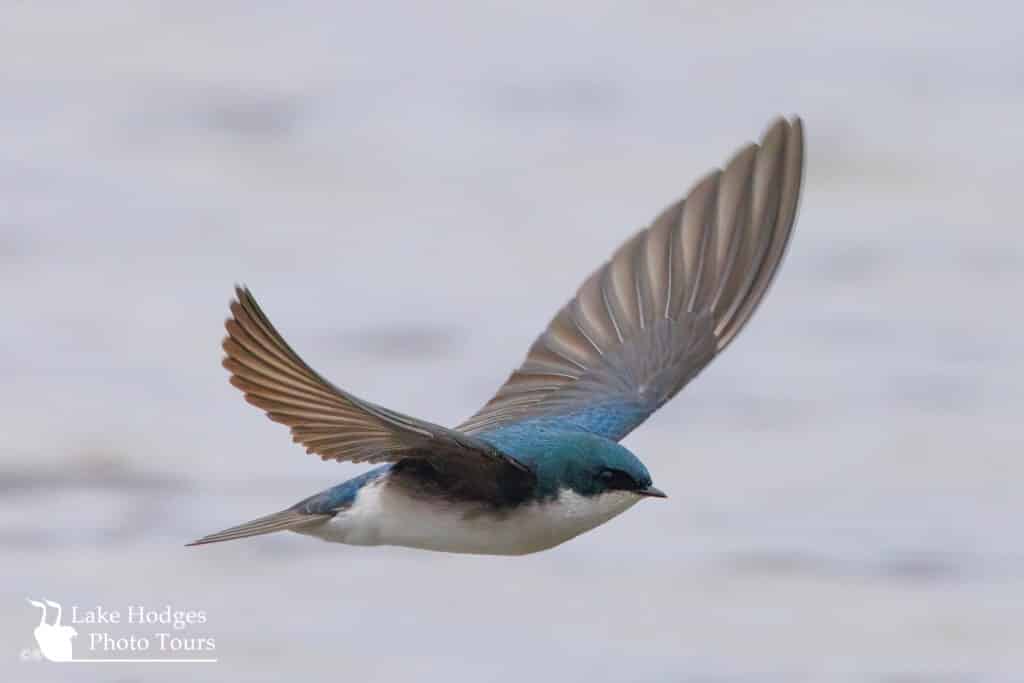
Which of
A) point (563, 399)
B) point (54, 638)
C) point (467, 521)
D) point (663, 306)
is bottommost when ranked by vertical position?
point (467, 521)

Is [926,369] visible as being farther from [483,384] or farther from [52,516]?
[52,516]

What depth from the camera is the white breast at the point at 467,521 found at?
4500mm

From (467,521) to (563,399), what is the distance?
68 centimetres

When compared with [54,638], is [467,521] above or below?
below

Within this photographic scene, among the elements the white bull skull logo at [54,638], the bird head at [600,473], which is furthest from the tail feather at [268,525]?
the white bull skull logo at [54,638]

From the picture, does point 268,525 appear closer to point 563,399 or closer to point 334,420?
point 334,420

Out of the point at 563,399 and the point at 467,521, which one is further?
the point at 563,399

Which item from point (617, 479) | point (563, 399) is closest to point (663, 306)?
point (563, 399)

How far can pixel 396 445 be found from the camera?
4367mm

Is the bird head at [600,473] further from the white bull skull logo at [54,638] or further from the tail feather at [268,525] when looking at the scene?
the white bull skull logo at [54,638]

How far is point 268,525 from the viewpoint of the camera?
14.7 ft

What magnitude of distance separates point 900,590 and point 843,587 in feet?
0.38

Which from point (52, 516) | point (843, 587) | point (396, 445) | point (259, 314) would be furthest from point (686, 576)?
point (259, 314)

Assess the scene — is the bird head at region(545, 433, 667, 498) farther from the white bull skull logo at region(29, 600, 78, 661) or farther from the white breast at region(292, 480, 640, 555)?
the white bull skull logo at region(29, 600, 78, 661)
